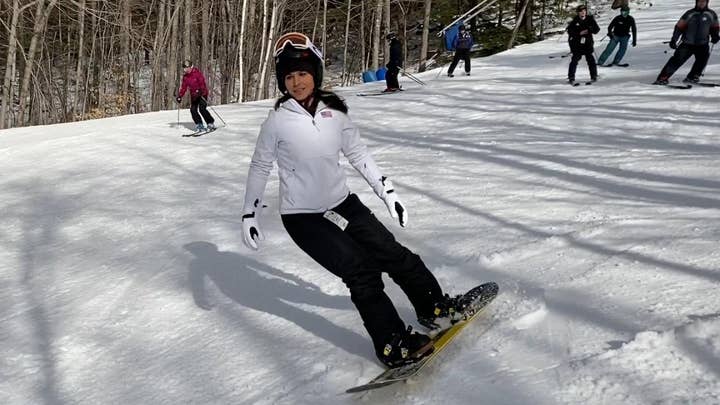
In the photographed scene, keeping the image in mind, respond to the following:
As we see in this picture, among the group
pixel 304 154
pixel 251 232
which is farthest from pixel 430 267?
pixel 304 154

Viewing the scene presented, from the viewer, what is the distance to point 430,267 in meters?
4.25

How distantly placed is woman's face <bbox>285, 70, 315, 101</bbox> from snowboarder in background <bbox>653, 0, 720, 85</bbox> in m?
9.30

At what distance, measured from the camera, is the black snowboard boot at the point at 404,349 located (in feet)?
8.91

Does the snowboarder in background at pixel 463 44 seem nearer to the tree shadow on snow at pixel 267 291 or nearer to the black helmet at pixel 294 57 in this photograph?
the tree shadow on snow at pixel 267 291

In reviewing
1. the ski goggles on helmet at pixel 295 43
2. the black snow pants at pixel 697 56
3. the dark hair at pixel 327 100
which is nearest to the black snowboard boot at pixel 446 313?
the dark hair at pixel 327 100

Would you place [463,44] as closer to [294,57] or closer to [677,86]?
[677,86]

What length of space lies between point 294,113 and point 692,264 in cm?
253

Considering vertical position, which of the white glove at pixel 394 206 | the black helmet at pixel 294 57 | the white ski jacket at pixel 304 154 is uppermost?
the black helmet at pixel 294 57

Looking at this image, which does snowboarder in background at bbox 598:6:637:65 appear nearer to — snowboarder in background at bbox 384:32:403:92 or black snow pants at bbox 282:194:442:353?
snowboarder in background at bbox 384:32:403:92

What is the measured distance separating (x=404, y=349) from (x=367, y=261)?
453 mm

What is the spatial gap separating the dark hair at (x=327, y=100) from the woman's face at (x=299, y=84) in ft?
0.16

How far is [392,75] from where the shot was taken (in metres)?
14.8

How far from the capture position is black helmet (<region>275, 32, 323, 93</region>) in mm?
2842

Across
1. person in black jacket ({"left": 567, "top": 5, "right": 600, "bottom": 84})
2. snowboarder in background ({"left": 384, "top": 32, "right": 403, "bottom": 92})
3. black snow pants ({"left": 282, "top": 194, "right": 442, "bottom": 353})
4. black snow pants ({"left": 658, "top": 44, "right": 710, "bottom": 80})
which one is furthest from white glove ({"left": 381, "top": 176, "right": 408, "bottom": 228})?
snowboarder in background ({"left": 384, "top": 32, "right": 403, "bottom": 92})
